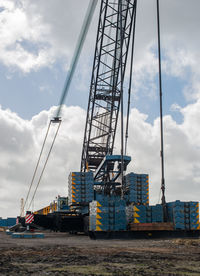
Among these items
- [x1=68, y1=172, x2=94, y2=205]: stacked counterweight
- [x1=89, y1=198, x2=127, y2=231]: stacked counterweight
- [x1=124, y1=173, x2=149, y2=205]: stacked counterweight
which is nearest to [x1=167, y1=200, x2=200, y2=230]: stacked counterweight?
[x1=89, y1=198, x2=127, y2=231]: stacked counterweight

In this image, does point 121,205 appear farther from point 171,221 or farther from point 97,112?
point 97,112

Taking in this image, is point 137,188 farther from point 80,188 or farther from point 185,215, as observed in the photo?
point 185,215

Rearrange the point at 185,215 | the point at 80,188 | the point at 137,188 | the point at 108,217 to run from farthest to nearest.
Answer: the point at 137,188
the point at 80,188
the point at 185,215
the point at 108,217

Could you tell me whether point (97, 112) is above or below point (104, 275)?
above

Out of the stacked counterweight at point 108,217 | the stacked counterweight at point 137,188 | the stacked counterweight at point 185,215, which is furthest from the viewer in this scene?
the stacked counterweight at point 137,188

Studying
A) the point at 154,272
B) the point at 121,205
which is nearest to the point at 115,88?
the point at 121,205

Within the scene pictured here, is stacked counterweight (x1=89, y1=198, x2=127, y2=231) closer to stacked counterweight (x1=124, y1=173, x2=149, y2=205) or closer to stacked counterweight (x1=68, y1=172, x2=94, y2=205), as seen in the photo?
stacked counterweight (x1=124, y1=173, x2=149, y2=205)

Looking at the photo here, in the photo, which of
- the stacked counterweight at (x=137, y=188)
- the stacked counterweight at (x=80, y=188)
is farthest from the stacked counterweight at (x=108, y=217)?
the stacked counterweight at (x=80, y=188)

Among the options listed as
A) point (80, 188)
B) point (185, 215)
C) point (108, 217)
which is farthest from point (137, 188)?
point (108, 217)

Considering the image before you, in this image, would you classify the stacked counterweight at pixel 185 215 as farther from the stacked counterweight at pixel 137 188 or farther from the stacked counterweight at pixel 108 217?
the stacked counterweight at pixel 137 188

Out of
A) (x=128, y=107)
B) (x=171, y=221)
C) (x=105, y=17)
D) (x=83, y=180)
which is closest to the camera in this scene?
(x=171, y=221)

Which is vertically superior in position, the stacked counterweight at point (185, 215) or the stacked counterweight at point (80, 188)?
the stacked counterweight at point (80, 188)

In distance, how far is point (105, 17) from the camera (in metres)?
41.1

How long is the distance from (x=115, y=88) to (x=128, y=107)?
313 inches
